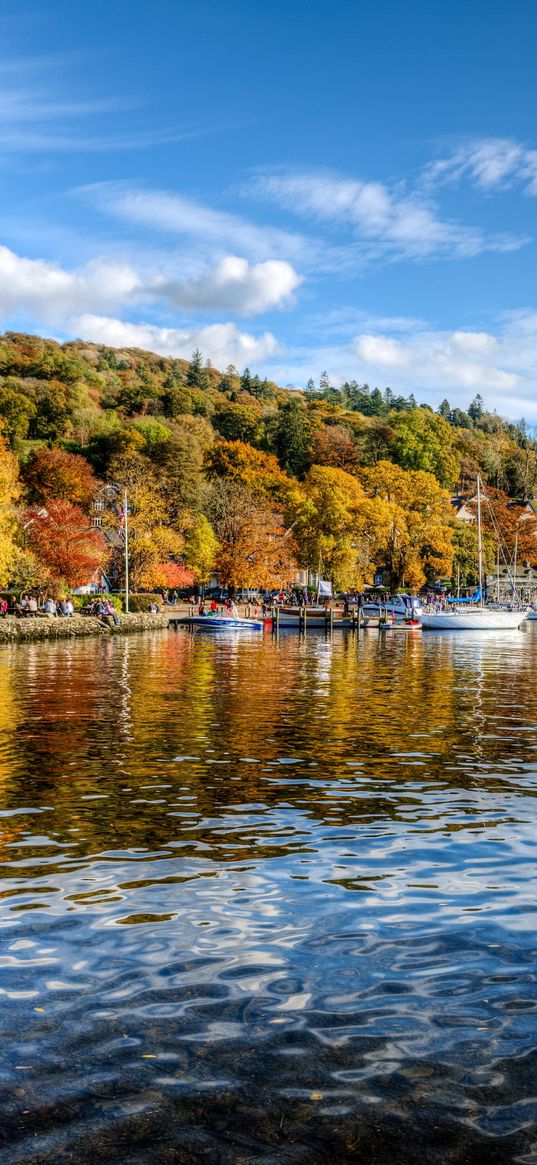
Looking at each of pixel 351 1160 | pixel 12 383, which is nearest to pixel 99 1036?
pixel 351 1160

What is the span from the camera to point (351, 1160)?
4.11 metres

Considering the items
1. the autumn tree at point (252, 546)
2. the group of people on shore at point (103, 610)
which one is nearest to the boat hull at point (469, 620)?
the autumn tree at point (252, 546)

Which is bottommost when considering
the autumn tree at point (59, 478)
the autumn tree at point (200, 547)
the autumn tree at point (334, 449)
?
the autumn tree at point (200, 547)

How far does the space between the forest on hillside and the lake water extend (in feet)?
131

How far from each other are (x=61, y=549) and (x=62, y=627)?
952 cm

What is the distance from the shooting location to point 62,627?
56781 millimetres

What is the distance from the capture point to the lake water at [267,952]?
174 inches

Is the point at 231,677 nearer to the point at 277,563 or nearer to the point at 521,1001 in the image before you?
the point at 521,1001

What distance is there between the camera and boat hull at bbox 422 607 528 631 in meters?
74.2

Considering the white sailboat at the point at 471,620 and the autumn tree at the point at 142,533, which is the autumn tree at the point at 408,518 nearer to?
the white sailboat at the point at 471,620

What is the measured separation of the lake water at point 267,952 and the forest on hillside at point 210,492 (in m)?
40.0

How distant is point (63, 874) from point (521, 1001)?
4.48 meters

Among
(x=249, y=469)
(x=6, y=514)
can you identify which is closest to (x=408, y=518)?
(x=249, y=469)

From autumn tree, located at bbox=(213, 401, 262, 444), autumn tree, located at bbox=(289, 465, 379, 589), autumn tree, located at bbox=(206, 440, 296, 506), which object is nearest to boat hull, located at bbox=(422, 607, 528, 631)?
autumn tree, located at bbox=(289, 465, 379, 589)
